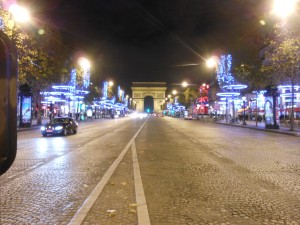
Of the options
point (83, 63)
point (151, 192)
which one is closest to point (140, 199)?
point (151, 192)

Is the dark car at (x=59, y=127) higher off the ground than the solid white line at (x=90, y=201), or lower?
higher

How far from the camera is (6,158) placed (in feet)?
8.43

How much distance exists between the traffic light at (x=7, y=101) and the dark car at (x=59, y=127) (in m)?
27.3

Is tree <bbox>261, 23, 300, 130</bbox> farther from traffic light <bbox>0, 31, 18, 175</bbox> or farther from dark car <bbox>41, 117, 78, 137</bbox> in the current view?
traffic light <bbox>0, 31, 18, 175</bbox>

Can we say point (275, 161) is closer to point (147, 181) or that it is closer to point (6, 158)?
point (147, 181)

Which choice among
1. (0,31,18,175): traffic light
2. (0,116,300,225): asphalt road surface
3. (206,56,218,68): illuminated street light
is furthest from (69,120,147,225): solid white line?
(206,56,218,68): illuminated street light

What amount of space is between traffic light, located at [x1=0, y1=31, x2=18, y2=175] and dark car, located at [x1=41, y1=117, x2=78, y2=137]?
2730 centimetres

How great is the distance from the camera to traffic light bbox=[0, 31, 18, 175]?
2518mm

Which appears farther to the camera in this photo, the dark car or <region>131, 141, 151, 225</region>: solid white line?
the dark car

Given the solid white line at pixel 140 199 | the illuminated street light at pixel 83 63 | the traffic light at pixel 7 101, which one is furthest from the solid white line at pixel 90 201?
the illuminated street light at pixel 83 63

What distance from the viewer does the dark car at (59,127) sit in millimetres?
29141

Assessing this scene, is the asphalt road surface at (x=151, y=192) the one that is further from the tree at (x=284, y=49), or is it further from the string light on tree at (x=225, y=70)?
the string light on tree at (x=225, y=70)

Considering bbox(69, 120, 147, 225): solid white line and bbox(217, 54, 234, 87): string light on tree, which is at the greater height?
bbox(217, 54, 234, 87): string light on tree

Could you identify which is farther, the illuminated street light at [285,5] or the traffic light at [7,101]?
the illuminated street light at [285,5]
